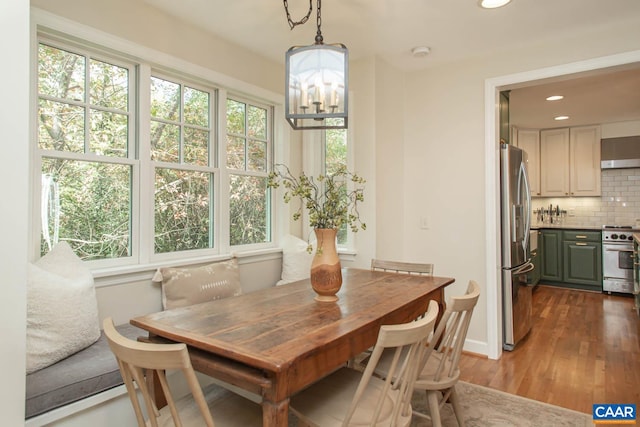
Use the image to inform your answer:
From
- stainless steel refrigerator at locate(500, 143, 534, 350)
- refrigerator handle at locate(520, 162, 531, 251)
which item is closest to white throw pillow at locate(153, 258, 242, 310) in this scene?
stainless steel refrigerator at locate(500, 143, 534, 350)

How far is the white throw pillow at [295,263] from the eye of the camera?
333cm

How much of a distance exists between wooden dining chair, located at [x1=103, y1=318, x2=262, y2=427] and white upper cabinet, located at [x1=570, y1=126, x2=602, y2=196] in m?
6.44

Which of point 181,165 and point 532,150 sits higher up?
point 532,150

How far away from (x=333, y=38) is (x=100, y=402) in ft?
8.95

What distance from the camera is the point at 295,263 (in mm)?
3346

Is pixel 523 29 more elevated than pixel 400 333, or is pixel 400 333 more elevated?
pixel 523 29

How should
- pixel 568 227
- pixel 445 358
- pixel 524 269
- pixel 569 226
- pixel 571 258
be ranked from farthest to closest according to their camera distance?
pixel 569 226 → pixel 568 227 → pixel 571 258 → pixel 524 269 → pixel 445 358

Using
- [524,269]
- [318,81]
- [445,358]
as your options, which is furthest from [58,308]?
[524,269]

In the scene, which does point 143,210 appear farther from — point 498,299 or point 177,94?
point 498,299

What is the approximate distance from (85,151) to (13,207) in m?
1.07

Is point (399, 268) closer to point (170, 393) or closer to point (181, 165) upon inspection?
point (181, 165)

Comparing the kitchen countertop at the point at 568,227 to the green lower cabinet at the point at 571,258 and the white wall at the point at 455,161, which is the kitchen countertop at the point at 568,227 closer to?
the green lower cabinet at the point at 571,258

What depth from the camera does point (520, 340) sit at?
3.53 m

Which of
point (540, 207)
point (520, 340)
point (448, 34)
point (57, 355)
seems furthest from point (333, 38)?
point (540, 207)
